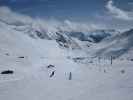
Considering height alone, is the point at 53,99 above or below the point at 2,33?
below

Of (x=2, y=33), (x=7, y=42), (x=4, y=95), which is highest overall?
(x=2, y=33)

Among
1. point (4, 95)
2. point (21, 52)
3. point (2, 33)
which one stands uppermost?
point (2, 33)

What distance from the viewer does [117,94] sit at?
1047cm

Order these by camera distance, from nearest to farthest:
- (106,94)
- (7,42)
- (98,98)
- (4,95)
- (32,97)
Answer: (98,98)
(106,94)
(32,97)
(4,95)
(7,42)

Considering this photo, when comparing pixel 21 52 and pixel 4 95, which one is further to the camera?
pixel 21 52

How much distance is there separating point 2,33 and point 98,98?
4787 inches

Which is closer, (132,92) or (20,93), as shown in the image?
(132,92)

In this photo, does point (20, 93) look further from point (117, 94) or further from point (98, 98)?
point (117, 94)

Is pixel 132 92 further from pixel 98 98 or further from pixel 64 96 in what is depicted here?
pixel 64 96

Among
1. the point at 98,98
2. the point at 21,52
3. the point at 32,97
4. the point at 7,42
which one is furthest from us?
the point at 7,42

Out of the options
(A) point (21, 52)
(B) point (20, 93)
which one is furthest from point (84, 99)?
(A) point (21, 52)

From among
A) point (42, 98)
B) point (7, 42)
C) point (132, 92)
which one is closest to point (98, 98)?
point (132, 92)

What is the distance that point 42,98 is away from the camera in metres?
11.2

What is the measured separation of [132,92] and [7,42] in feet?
346
